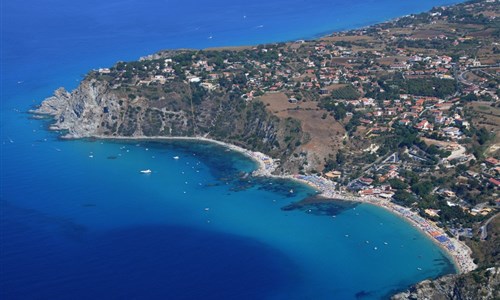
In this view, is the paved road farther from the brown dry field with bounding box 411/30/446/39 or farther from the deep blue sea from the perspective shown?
the brown dry field with bounding box 411/30/446/39

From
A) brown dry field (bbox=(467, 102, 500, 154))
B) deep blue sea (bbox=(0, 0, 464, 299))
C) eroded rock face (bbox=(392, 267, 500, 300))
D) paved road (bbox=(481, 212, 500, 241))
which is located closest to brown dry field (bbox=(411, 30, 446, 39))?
brown dry field (bbox=(467, 102, 500, 154))

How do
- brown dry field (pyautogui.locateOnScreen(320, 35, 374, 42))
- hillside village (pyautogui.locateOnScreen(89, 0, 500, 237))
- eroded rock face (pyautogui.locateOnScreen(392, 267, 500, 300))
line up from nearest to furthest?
eroded rock face (pyautogui.locateOnScreen(392, 267, 500, 300)), hillside village (pyautogui.locateOnScreen(89, 0, 500, 237)), brown dry field (pyautogui.locateOnScreen(320, 35, 374, 42))

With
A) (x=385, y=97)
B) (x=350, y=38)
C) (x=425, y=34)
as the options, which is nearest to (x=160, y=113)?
(x=385, y=97)

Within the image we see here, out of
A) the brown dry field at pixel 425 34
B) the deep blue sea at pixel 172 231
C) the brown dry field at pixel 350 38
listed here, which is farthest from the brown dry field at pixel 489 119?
the brown dry field at pixel 350 38

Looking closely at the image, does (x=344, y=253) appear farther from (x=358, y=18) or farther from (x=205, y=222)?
(x=358, y=18)

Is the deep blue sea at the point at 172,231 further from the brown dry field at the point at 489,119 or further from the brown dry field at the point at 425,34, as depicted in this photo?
the brown dry field at the point at 425,34

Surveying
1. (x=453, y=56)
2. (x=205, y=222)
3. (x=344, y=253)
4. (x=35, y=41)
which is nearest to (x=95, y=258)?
(x=205, y=222)

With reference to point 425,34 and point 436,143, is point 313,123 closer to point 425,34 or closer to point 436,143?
point 436,143
